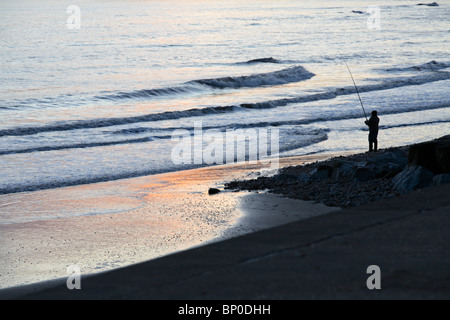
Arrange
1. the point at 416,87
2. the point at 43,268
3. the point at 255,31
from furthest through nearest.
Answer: the point at 255,31, the point at 416,87, the point at 43,268

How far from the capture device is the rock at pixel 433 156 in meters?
7.78

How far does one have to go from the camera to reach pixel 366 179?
347 inches

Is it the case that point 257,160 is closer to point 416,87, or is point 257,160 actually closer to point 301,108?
point 301,108

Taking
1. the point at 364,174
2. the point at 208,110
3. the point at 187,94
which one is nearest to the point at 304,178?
the point at 364,174

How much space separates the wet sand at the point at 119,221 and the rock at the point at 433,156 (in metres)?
1.35

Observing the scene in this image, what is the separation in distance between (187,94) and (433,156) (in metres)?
18.8

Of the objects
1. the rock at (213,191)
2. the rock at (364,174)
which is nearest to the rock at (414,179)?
the rock at (364,174)

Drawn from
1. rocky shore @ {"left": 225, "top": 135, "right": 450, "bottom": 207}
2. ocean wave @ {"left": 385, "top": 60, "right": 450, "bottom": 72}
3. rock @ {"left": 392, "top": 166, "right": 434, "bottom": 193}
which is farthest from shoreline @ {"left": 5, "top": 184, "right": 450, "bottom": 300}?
ocean wave @ {"left": 385, "top": 60, "right": 450, "bottom": 72}

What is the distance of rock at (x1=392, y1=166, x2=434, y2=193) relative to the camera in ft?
25.0

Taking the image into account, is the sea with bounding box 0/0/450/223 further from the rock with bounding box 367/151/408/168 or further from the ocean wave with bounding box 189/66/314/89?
the rock with bounding box 367/151/408/168

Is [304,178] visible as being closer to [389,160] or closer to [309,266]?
[389,160]
